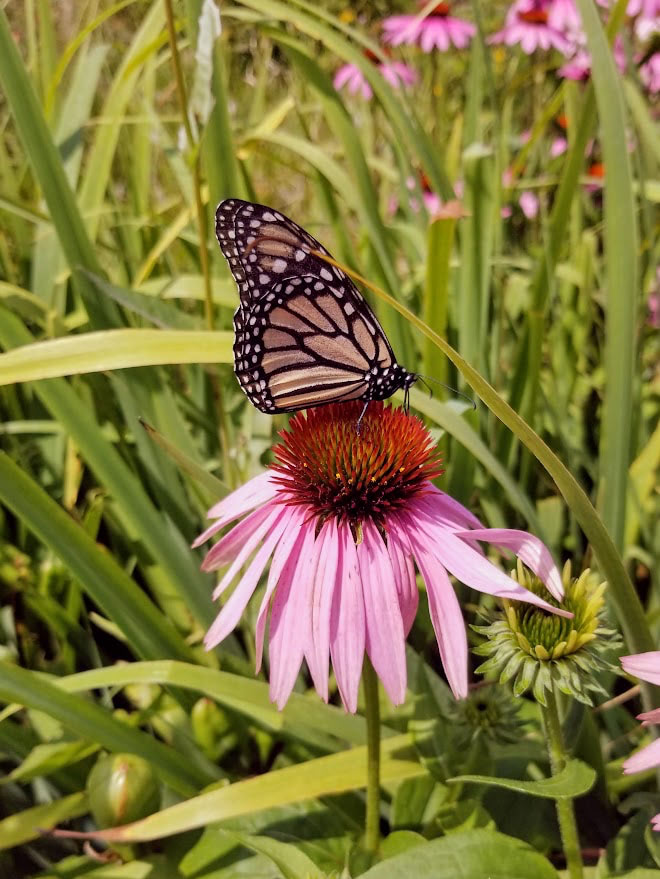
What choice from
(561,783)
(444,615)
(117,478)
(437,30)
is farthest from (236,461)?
(437,30)

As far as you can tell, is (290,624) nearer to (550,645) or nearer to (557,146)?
(550,645)

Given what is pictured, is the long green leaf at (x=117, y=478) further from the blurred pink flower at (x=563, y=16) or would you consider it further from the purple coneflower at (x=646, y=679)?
the blurred pink flower at (x=563, y=16)

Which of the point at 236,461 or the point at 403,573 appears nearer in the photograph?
the point at 403,573

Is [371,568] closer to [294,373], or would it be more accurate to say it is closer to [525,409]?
[294,373]

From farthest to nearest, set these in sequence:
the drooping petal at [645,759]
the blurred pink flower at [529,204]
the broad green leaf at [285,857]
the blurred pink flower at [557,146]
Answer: the blurred pink flower at [557,146]
the blurred pink flower at [529,204]
the broad green leaf at [285,857]
the drooping petal at [645,759]

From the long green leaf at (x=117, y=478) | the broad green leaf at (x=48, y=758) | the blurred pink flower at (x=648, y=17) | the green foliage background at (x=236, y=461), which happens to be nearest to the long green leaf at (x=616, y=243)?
the green foliage background at (x=236, y=461)

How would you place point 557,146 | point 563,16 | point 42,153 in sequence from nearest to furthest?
point 42,153 → point 563,16 → point 557,146
